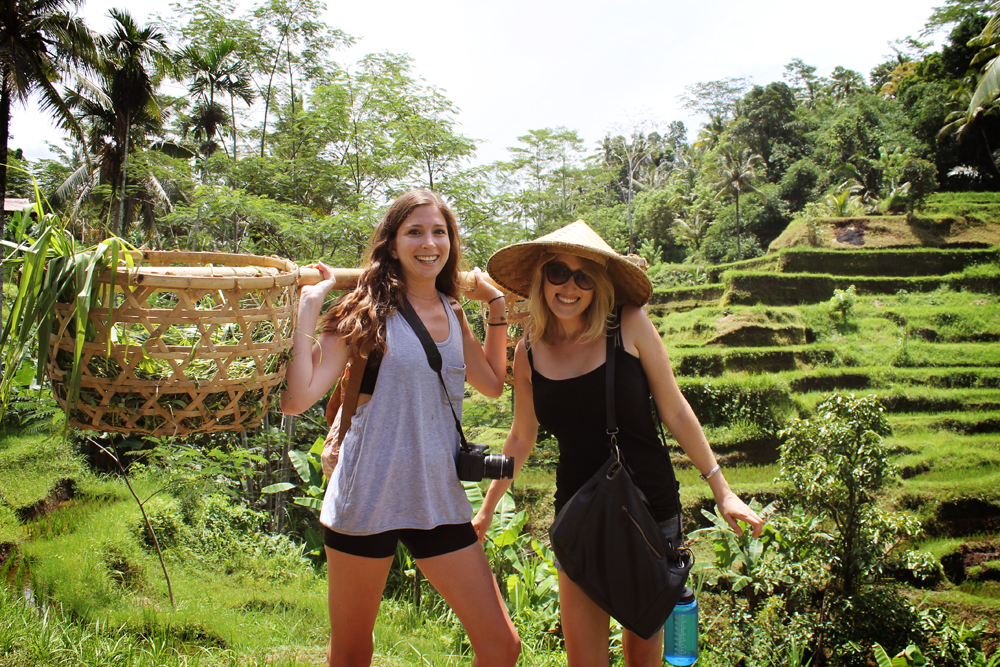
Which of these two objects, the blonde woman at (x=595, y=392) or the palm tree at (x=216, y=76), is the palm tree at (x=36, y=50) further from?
the blonde woman at (x=595, y=392)

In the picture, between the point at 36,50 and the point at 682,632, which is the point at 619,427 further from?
the point at 36,50

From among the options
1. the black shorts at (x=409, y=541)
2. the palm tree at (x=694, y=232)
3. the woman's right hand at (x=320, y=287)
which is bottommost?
the black shorts at (x=409, y=541)

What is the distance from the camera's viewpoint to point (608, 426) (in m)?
1.63

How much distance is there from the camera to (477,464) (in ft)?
5.13

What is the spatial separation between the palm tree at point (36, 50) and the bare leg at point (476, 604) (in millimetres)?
10150

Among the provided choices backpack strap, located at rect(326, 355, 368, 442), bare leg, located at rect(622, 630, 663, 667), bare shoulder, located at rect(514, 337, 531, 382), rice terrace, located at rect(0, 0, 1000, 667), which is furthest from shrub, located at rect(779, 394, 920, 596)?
backpack strap, located at rect(326, 355, 368, 442)

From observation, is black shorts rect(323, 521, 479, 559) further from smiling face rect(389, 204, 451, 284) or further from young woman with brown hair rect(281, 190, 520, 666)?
smiling face rect(389, 204, 451, 284)

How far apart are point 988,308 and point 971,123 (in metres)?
10.1

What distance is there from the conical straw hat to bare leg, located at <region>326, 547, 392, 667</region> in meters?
0.90

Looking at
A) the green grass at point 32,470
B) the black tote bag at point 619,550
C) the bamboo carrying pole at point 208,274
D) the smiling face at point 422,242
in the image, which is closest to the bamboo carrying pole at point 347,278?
the bamboo carrying pole at point 208,274

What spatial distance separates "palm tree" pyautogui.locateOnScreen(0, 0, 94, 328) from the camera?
30.2ft

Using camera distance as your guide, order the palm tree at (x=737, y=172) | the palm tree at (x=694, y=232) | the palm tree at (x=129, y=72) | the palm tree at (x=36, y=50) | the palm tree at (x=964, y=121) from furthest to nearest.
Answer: the palm tree at (x=694, y=232) < the palm tree at (x=737, y=172) < the palm tree at (x=964, y=121) < the palm tree at (x=129, y=72) < the palm tree at (x=36, y=50)

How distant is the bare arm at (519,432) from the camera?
184 cm

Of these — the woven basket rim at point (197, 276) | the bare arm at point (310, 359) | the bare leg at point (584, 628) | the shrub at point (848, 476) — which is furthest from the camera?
the shrub at point (848, 476)
